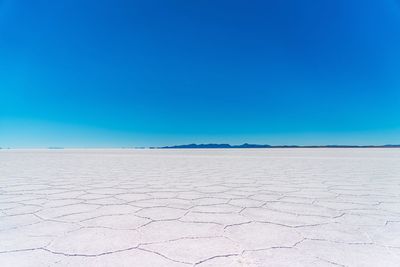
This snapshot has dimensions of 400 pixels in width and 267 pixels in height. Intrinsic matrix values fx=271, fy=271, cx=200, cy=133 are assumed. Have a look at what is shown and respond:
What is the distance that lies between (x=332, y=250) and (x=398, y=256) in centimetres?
23

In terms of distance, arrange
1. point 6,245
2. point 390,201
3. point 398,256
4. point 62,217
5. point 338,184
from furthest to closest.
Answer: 1. point 338,184
2. point 390,201
3. point 62,217
4. point 6,245
5. point 398,256

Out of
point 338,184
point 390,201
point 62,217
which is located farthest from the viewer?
point 338,184

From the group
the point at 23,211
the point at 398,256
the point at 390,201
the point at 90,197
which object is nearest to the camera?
the point at 398,256

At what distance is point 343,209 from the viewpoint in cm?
178

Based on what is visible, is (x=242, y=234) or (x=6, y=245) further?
(x=242, y=234)

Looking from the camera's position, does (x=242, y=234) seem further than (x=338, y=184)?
No

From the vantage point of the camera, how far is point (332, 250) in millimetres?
1098

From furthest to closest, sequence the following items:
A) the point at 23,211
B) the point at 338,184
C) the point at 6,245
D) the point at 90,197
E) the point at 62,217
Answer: the point at 338,184 → the point at 90,197 → the point at 23,211 → the point at 62,217 → the point at 6,245

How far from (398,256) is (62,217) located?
168 centimetres

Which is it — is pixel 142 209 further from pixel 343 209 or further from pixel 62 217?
pixel 343 209

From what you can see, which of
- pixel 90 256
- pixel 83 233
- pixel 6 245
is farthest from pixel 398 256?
pixel 6 245

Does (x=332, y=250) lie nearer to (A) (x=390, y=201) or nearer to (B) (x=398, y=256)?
(B) (x=398, y=256)

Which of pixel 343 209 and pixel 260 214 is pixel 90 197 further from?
pixel 343 209

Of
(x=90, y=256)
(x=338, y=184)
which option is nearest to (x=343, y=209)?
(x=338, y=184)
